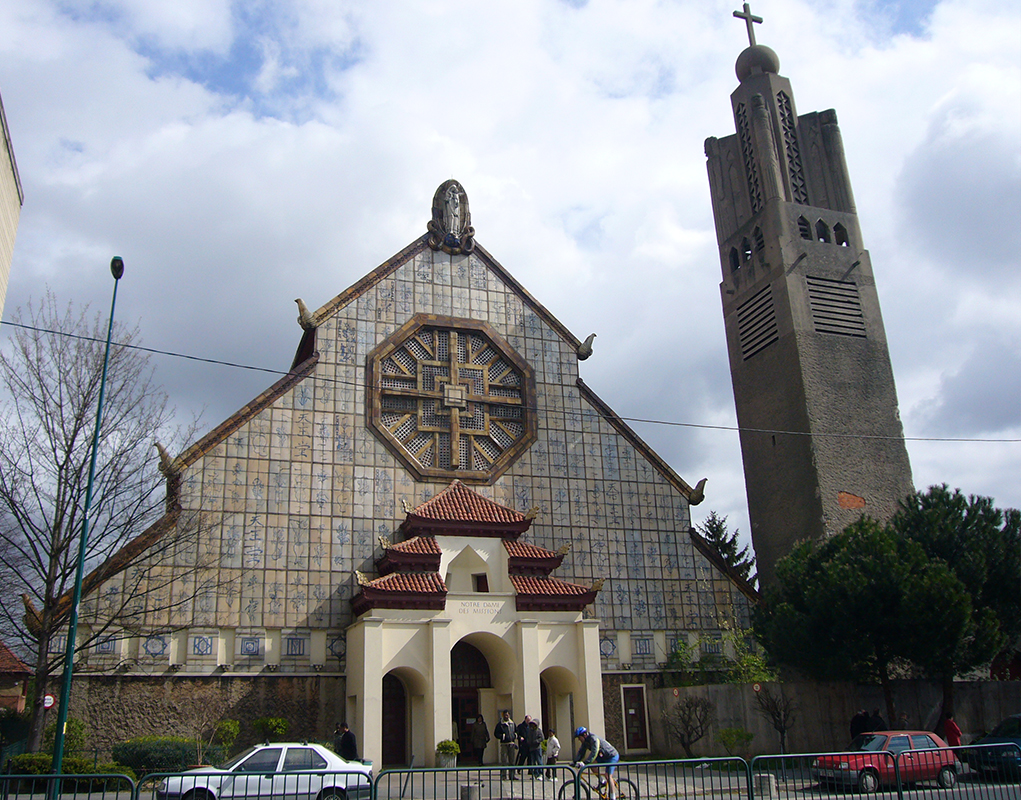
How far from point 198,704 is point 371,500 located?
7.68m

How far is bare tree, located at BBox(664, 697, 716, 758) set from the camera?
2642 cm

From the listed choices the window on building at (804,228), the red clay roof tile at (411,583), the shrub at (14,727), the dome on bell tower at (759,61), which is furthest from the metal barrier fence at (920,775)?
the dome on bell tower at (759,61)

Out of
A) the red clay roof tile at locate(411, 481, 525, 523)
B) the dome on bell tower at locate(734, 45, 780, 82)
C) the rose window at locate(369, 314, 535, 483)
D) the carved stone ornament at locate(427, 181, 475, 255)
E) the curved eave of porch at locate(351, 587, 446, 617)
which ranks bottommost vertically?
the curved eave of porch at locate(351, 587, 446, 617)

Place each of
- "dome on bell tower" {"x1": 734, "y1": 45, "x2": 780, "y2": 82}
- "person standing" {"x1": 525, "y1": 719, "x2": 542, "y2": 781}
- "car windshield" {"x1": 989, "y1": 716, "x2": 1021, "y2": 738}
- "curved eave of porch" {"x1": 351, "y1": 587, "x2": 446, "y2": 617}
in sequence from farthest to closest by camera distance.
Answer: "dome on bell tower" {"x1": 734, "y1": 45, "x2": 780, "y2": 82} < "curved eave of porch" {"x1": 351, "y1": 587, "x2": 446, "y2": 617} < "person standing" {"x1": 525, "y1": 719, "x2": 542, "y2": 781} < "car windshield" {"x1": 989, "y1": 716, "x2": 1021, "y2": 738}

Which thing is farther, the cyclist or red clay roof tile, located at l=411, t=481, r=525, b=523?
red clay roof tile, located at l=411, t=481, r=525, b=523

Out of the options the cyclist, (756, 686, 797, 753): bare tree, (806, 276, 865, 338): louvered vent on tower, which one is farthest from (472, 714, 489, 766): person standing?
(806, 276, 865, 338): louvered vent on tower

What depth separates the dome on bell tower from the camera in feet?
129

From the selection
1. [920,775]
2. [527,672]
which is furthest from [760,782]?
[527,672]

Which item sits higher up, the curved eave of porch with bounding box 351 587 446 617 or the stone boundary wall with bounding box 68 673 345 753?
the curved eave of porch with bounding box 351 587 446 617

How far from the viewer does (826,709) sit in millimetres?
25781

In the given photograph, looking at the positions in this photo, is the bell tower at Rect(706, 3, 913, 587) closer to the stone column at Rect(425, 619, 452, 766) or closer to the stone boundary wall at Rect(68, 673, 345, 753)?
the stone column at Rect(425, 619, 452, 766)

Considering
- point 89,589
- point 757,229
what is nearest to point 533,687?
point 89,589

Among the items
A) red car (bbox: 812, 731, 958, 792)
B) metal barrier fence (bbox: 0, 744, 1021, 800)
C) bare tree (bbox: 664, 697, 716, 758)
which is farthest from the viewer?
bare tree (bbox: 664, 697, 716, 758)

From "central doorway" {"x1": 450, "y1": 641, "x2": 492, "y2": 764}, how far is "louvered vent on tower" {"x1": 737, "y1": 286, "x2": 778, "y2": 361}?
1676cm
